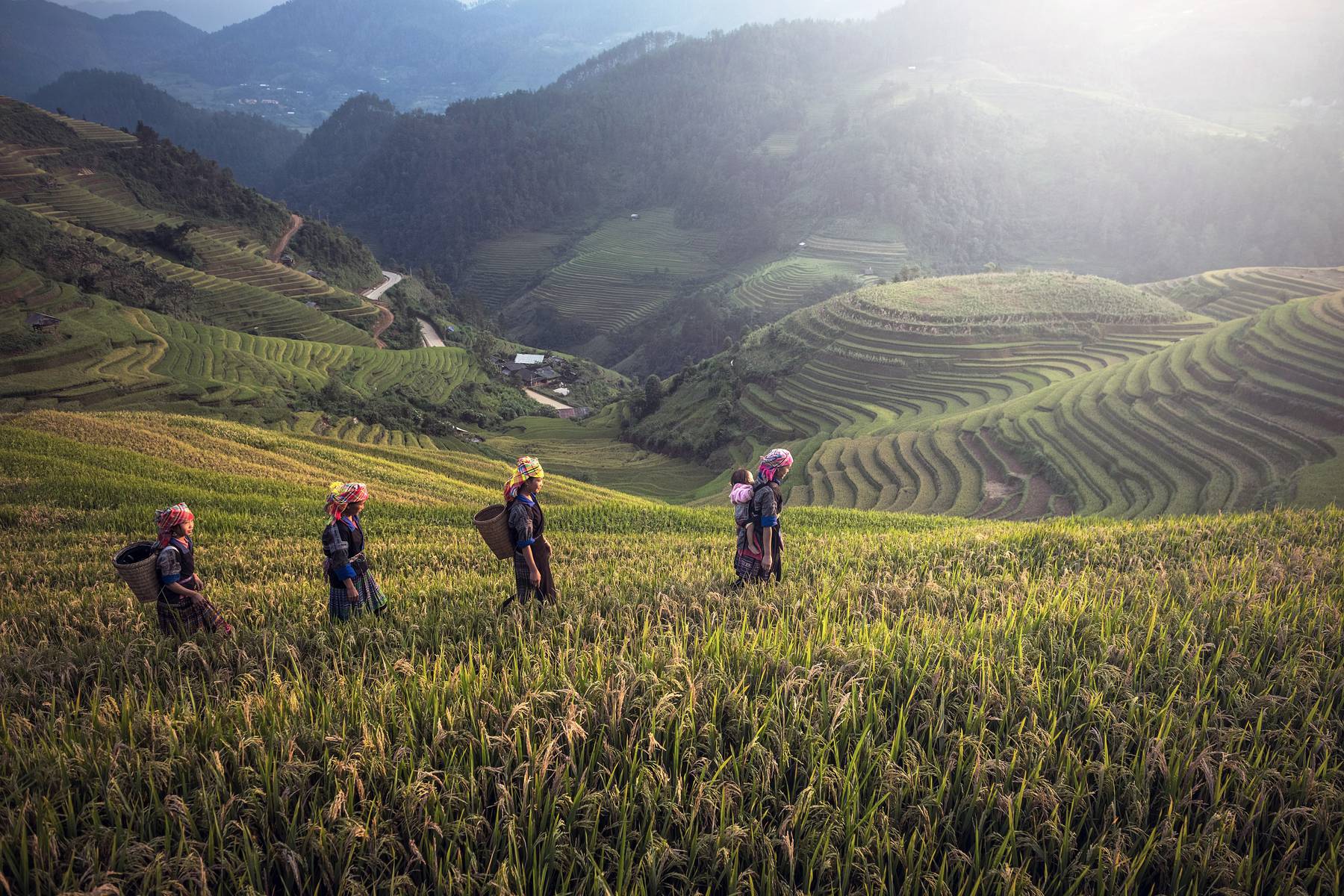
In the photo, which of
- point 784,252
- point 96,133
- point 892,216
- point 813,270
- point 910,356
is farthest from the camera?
point 784,252

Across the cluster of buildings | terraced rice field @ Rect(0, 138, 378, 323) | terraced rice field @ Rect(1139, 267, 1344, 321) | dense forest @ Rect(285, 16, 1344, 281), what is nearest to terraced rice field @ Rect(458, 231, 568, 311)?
dense forest @ Rect(285, 16, 1344, 281)

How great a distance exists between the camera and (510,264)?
550ft

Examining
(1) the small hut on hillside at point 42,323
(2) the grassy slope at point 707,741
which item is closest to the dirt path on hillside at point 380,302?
(1) the small hut on hillside at point 42,323

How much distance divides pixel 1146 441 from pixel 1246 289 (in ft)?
142

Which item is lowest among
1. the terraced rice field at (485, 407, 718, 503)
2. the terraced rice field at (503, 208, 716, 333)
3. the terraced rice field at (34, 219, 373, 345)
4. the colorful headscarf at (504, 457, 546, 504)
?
the terraced rice field at (485, 407, 718, 503)

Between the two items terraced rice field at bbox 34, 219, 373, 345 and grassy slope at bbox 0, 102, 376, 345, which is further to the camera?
grassy slope at bbox 0, 102, 376, 345

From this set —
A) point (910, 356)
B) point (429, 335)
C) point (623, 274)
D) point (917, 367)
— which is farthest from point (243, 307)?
point (623, 274)

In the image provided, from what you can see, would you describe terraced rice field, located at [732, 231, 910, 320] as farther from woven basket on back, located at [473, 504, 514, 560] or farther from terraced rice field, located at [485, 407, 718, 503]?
woven basket on back, located at [473, 504, 514, 560]

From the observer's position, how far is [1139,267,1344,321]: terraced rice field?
173ft

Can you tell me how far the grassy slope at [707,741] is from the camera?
2.58 meters

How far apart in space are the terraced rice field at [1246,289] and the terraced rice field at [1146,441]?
22.7 metres

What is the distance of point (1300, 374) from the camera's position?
27.2 m

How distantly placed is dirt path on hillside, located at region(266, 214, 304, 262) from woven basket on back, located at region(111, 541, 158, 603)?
351 ft

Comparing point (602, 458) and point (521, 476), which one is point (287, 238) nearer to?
point (602, 458)
